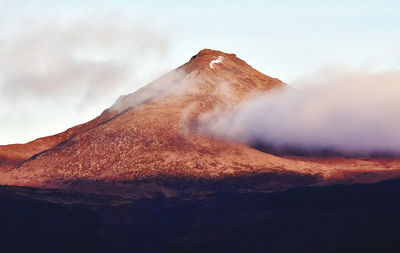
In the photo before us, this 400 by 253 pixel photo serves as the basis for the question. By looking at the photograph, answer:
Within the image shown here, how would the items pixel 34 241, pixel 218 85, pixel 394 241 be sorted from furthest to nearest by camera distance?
pixel 218 85
pixel 34 241
pixel 394 241

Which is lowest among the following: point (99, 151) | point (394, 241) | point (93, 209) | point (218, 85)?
point (394, 241)

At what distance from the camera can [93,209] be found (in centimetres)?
13850

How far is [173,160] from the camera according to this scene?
156750 mm

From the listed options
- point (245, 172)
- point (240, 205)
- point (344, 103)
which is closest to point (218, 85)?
point (344, 103)

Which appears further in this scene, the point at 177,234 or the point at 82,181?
the point at 82,181

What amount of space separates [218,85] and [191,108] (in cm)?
1753

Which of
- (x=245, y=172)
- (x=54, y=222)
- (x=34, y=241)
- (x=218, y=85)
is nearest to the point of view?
(x=34, y=241)

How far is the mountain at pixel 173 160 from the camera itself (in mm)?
151125

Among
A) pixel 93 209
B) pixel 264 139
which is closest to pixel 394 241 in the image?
pixel 93 209

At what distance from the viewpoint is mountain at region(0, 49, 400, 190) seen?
151 m

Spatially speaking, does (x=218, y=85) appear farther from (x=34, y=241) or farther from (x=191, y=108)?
(x=34, y=241)

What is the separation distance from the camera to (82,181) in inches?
6206

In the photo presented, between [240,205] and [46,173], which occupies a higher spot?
[46,173]

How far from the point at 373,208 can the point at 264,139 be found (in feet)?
174
